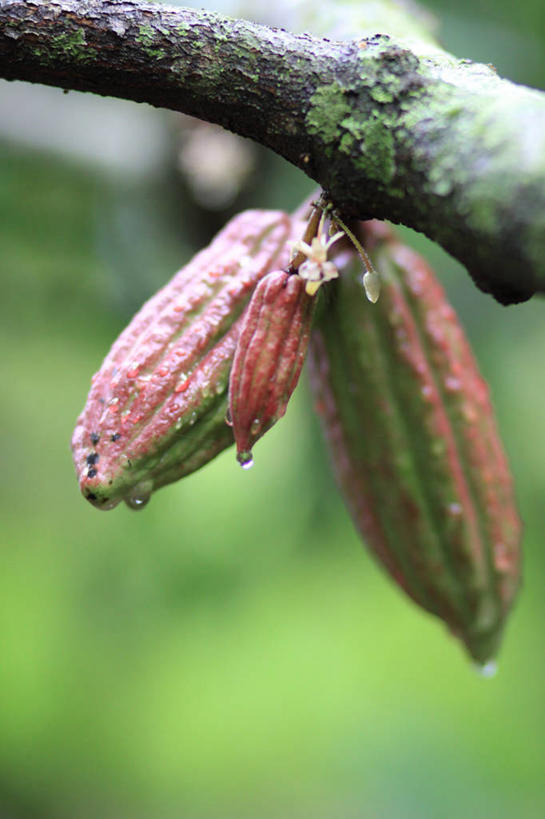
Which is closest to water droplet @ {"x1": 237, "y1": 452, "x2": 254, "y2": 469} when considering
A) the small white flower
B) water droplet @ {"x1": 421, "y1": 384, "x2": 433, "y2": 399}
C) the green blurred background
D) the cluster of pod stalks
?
the cluster of pod stalks

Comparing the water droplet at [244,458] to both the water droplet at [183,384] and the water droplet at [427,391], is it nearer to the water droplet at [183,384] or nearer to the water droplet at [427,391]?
the water droplet at [183,384]

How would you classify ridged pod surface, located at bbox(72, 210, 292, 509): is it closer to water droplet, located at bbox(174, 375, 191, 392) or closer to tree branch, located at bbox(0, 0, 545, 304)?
water droplet, located at bbox(174, 375, 191, 392)

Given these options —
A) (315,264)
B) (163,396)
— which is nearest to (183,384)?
(163,396)

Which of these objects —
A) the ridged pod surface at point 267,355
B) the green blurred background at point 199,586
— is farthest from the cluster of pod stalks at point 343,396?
the green blurred background at point 199,586

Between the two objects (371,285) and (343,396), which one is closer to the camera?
(371,285)

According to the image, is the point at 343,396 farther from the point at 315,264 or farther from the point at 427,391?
the point at 315,264
